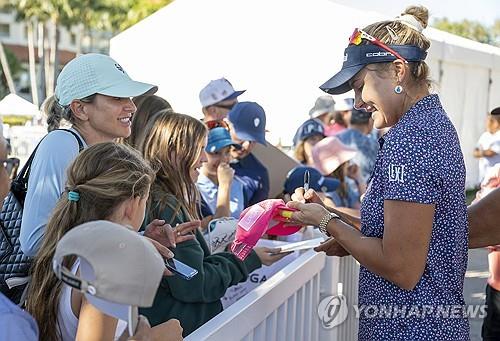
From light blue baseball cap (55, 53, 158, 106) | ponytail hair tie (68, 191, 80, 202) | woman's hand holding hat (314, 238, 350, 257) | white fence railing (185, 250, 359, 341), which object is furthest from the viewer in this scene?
light blue baseball cap (55, 53, 158, 106)

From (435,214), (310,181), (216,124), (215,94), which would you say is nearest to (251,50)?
(215,94)

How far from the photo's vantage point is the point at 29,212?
8.62 feet

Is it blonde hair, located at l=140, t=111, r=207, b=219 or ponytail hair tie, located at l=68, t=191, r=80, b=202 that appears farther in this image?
blonde hair, located at l=140, t=111, r=207, b=219

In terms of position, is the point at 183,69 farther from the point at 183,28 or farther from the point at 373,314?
the point at 373,314

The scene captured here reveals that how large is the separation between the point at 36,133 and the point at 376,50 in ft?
42.2

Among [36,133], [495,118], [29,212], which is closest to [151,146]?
[29,212]

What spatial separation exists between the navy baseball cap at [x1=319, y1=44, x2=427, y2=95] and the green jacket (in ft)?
2.89

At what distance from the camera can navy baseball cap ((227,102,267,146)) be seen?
16.3 feet

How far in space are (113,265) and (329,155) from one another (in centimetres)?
442

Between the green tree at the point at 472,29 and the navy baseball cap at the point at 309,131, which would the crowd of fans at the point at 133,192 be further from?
the green tree at the point at 472,29

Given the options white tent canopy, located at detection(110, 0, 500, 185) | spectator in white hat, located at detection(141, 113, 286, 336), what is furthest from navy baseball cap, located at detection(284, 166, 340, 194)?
white tent canopy, located at detection(110, 0, 500, 185)

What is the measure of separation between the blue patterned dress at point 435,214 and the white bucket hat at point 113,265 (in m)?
1.15

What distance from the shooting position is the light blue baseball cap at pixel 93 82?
2965 millimetres

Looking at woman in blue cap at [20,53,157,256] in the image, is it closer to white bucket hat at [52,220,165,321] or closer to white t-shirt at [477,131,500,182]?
white bucket hat at [52,220,165,321]
